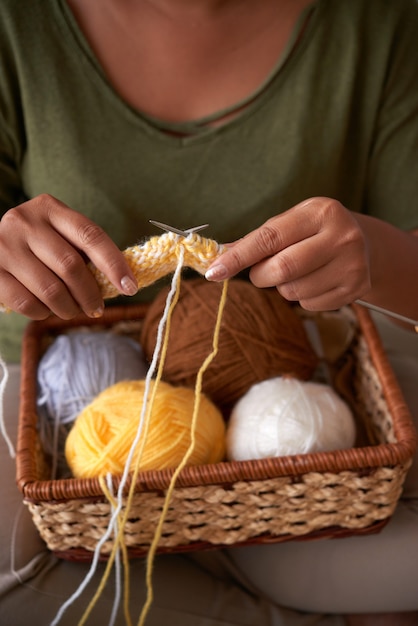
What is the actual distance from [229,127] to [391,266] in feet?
0.97

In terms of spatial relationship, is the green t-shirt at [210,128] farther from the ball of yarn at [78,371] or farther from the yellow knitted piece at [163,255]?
the yellow knitted piece at [163,255]

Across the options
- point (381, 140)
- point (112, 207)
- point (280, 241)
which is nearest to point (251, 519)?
point (280, 241)

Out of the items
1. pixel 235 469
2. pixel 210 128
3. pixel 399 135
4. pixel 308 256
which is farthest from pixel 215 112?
pixel 235 469

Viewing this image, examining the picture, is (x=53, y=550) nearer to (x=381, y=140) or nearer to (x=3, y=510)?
(x=3, y=510)

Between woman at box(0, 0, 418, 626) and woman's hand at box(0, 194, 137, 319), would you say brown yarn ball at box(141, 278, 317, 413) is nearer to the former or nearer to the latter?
woman at box(0, 0, 418, 626)

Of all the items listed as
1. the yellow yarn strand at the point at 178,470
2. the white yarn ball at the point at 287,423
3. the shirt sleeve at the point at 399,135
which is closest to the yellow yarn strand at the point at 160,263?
the yellow yarn strand at the point at 178,470

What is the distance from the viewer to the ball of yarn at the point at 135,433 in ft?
2.36

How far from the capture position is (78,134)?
2.83 ft

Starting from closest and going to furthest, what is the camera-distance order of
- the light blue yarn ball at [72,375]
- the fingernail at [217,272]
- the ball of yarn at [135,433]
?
the fingernail at [217,272] < the ball of yarn at [135,433] < the light blue yarn ball at [72,375]

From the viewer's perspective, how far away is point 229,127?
88 centimetres

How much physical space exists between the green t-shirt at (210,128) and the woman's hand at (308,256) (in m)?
0.28

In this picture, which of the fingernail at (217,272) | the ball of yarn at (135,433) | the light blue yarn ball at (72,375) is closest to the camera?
the fingernail at (217,272)

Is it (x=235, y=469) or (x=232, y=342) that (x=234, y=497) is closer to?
(x=235, y=469)

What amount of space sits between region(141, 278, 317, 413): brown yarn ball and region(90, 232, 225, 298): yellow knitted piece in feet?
0.73
